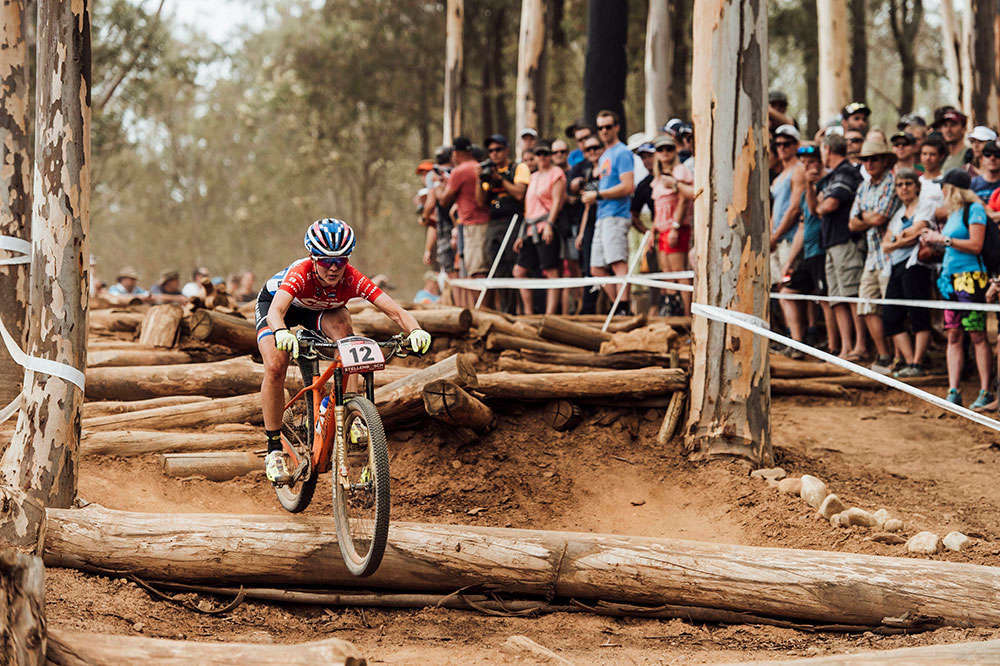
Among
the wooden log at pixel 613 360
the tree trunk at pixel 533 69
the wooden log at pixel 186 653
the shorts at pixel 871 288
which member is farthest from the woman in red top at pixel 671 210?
the wooden log at pixel 186 653

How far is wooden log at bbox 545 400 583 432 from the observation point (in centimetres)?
859

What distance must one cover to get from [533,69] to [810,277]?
29.2ft

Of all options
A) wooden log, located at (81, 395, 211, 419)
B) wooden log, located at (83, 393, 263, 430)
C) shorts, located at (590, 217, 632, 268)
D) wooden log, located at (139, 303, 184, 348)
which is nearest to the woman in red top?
shorts, located at (590, 217, 632, 268)

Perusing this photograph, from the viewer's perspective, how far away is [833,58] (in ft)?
52.7

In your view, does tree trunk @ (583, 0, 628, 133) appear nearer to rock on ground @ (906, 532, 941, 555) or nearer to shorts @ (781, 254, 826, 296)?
shorts @ (781, 254, 826, 296)

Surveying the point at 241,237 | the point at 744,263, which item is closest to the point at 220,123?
the point at 241,237

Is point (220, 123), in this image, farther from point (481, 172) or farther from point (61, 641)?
point (61, 641)

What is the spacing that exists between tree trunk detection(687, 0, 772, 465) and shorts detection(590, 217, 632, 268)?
3329 millimetres

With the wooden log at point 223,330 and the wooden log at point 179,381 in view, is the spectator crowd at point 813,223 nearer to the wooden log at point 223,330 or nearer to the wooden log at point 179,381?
the wooden log at point 223,330

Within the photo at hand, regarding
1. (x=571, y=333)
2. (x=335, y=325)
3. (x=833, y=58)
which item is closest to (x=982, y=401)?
(x=571, y=333)

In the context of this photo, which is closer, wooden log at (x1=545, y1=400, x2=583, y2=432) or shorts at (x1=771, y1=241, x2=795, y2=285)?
wooden log at (x1=545, y1=400, x2=583, y2=432)

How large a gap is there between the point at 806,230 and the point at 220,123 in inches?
2009

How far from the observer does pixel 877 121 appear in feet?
180

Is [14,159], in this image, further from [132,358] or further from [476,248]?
[476,248]
